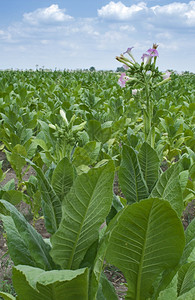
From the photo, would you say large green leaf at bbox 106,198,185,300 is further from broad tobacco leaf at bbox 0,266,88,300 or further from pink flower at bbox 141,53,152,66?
pink flower at bbox 141,53,152,66

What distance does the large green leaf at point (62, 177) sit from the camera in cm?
125

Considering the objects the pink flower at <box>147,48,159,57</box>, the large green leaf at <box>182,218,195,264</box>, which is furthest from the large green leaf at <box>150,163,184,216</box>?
the pink flower at <box>147,48,159,57</box>

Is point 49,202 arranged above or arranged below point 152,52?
below

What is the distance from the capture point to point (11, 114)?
4.90 m

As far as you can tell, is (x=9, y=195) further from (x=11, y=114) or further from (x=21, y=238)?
(x=11, y=114)

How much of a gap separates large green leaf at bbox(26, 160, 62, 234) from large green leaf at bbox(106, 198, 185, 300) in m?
0.22

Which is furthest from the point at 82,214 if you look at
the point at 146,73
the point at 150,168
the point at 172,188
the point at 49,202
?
the point at 146,73

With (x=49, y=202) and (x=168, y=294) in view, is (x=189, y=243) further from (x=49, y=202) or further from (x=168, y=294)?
(x=49, y=202)

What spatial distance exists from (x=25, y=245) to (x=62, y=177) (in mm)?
255

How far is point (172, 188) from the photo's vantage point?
120 centimetres

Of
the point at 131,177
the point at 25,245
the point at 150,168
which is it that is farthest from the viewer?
the point at 150,168

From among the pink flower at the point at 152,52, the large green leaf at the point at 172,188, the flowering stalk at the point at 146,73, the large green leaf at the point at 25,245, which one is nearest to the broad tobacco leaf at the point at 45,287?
the large green leaf at the point at 25,245

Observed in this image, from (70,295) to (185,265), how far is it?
0.41m

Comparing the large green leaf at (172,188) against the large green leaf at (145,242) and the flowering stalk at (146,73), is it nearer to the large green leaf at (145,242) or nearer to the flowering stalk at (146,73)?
the large green leaf at (145,242)
